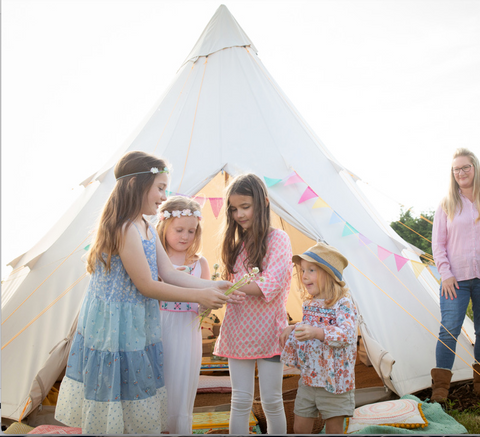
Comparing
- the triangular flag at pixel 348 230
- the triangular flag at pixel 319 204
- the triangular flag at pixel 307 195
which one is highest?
the triangular flag at pixel 307 195

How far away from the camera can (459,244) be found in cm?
274

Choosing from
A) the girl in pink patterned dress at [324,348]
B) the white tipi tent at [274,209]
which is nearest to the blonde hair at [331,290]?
the girl in pink patterned dress at [324,348]

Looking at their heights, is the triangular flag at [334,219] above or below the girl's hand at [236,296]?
above

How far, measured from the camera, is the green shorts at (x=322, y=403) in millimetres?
1784

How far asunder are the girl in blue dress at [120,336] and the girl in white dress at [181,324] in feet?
0.46

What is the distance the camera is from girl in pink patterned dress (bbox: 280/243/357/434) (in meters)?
1.78

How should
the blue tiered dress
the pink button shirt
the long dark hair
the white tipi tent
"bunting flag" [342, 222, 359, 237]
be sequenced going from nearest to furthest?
1. the blue tiered dress
2. the long dark hair
3. the pink button shirt
4. the white tipi tent
5. "bunting flag" [342, 222, 359, 237]

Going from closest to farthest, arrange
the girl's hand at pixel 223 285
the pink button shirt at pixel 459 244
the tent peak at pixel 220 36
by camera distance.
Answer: the girl's hand at pixel 223 285
the pink button shirt at pixel 459 244
the tent peak at pixel 220 36

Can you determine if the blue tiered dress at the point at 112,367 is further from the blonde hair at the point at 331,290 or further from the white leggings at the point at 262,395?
the blonde hair at the point at 331,290

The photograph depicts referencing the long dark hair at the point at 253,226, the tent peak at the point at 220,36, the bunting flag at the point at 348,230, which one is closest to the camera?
the long dark hair at the point at 253,226

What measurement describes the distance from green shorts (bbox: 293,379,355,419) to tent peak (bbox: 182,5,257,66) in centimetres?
320

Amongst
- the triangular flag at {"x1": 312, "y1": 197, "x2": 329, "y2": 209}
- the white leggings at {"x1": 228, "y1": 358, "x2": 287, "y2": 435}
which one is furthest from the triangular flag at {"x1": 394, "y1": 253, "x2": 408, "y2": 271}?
the white leggings at {"x1": 228, "y1": 358, "x2": 287, "y2": 435}

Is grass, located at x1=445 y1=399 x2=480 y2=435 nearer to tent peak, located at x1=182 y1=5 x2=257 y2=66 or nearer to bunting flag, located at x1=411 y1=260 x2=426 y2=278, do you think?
bunting flag, located at x1=411 y1=260 x2=426 y2=278

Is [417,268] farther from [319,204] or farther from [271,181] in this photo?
[271,181]
